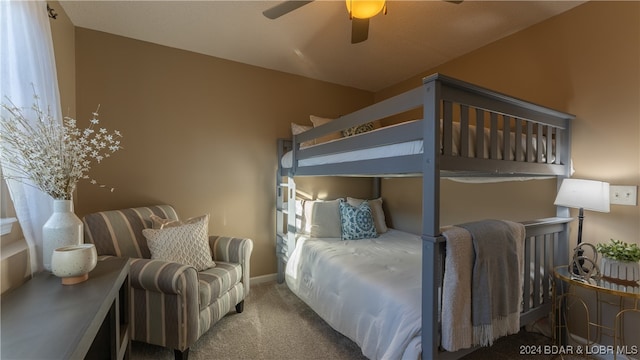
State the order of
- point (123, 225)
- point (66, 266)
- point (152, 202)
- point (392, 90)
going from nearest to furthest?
point (66, 266) < point (123, 225) < point (152, 202) < point (392, 90)

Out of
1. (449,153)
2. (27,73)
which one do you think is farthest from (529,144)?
(27,73)

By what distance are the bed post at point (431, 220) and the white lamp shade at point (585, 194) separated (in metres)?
1.12

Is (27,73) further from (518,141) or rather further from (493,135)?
(518,141)

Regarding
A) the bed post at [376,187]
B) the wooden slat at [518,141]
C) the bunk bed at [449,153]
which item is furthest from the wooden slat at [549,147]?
the bed post at [376,187]

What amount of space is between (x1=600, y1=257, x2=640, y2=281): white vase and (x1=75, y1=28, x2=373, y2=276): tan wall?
2457mm

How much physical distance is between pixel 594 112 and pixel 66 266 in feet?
10.1

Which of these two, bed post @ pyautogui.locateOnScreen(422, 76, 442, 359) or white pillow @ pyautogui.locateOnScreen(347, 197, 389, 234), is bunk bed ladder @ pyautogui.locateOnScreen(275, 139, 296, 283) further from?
bed post @ pyautogui.locateOnScreen(422, 76, 442, 359)

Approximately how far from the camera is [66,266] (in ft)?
3.51

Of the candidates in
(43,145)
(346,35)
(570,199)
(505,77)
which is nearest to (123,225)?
(43,145)

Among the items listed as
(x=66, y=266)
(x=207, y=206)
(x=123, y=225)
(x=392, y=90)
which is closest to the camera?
(x=66, y=266)

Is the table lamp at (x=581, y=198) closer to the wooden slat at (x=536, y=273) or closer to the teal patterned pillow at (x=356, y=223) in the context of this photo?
the wooden slat at (x=536, y=273)

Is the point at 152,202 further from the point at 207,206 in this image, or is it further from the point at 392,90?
the point at 392,90

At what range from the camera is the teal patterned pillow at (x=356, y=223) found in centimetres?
274

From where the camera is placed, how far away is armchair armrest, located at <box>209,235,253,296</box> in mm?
2326
